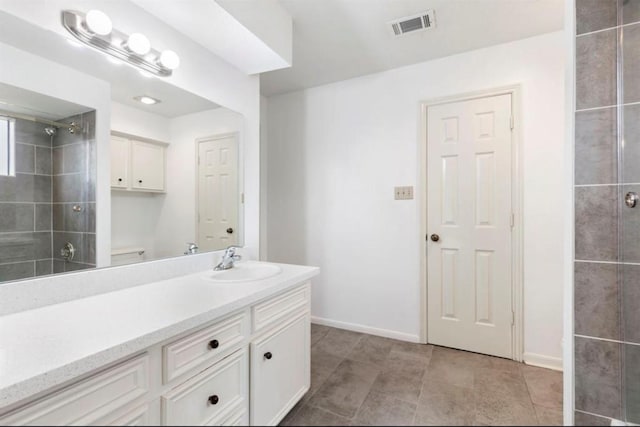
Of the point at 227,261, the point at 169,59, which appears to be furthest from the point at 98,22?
the point at 227,261

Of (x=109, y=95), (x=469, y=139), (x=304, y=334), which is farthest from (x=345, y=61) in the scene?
(x=304, y=334)

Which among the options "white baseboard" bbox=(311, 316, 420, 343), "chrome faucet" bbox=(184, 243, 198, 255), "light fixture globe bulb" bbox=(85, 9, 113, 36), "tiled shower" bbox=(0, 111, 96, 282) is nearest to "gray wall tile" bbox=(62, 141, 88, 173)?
"tiled shower" bbox=(0, 111, 96, 282)

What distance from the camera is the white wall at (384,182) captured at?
173 cm

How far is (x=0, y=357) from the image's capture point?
1.87 feet

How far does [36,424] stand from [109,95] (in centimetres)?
103

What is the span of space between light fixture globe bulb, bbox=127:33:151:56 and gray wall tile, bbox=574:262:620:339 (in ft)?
5.94

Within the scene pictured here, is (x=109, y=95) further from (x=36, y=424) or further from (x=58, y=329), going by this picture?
(x=36, y=424)

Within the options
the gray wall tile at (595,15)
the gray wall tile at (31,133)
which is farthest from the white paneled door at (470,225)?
A: the gray wall tile at (31,133)

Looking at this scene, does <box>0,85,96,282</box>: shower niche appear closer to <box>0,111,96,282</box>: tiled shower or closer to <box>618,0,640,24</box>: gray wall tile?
<box>0,111,96,282</box>: tiled shower

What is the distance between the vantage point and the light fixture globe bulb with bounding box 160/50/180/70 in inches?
48.6

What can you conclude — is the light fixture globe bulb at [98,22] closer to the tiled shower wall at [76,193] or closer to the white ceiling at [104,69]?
the white ceiling at [104,69]

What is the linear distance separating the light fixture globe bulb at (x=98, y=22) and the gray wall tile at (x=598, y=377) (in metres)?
1.99

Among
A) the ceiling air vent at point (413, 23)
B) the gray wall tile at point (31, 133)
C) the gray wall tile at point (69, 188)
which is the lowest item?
the gray wall tile at point (69, 188)

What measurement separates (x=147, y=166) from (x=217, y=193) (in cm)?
37
